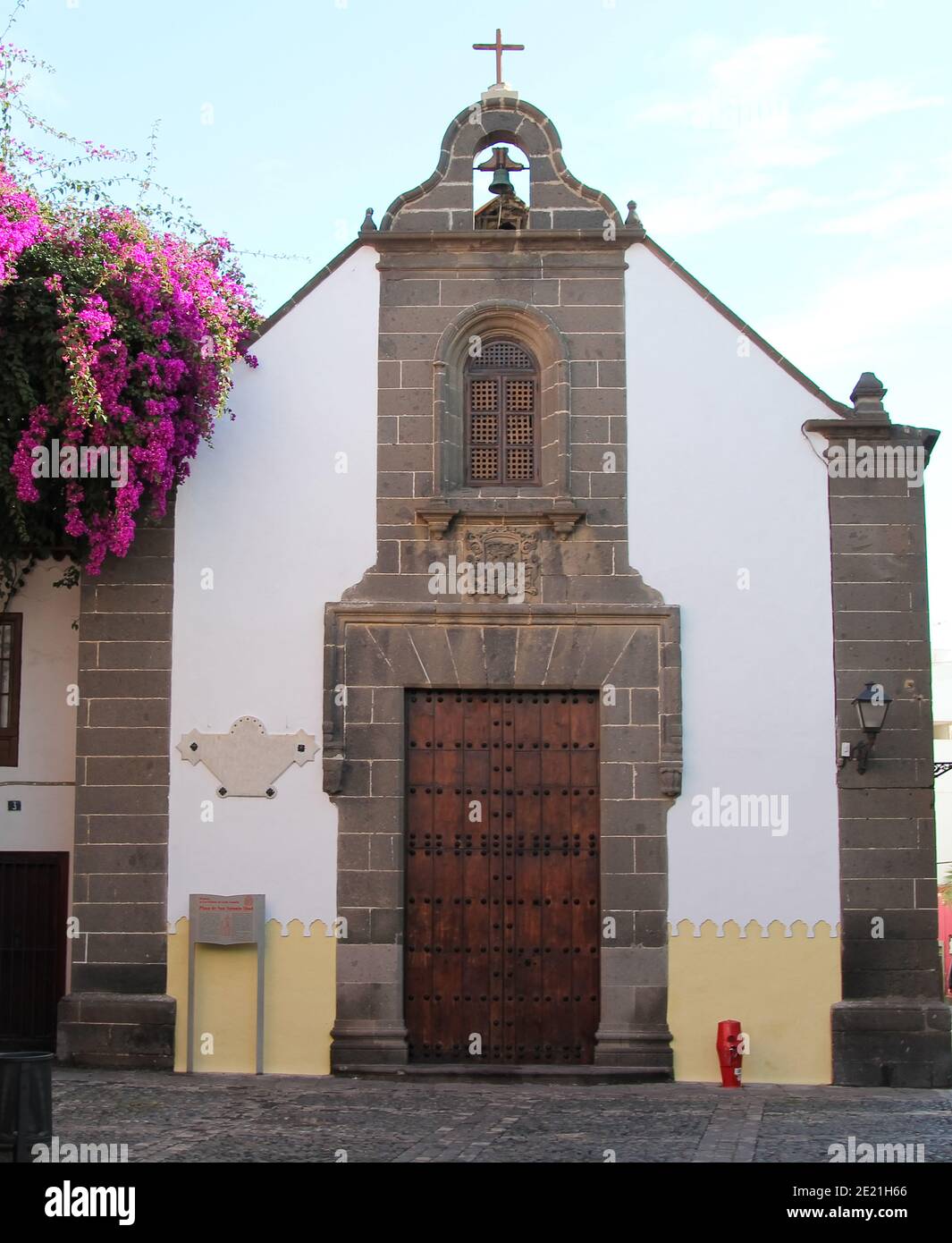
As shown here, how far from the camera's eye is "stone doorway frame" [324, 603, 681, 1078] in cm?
1329

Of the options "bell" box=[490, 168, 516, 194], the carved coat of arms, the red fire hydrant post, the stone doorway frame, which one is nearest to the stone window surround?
the carved coat of arms

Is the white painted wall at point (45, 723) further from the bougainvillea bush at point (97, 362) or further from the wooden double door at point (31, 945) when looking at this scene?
the bougainvillea bush at point (97, 362)

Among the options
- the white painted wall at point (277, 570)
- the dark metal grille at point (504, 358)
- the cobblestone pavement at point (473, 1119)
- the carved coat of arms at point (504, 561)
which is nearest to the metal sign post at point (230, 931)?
the white painted wall at point (277, 570)

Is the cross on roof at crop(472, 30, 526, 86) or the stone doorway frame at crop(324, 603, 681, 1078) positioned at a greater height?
the cross on roof at crop(472, 30, 526, 86)

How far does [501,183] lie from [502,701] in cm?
483

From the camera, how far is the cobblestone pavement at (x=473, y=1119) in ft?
32.4

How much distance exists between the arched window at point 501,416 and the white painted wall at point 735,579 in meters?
0.88

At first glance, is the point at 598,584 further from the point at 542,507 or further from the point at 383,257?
the point at 383,257

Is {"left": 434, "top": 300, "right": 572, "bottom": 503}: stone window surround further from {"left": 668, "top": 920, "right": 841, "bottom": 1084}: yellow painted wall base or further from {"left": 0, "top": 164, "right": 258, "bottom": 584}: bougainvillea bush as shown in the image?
{"left": 668, "top": 920, "right": 841, "bottom": 1084}: yellow painted wall base

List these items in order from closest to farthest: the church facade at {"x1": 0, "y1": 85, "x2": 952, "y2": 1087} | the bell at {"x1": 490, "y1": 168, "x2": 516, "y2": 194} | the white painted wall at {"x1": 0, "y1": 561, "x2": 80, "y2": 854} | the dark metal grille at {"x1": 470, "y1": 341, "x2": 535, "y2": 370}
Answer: the church facade at {"x1": 0, "y1": 85, "x2": 952, "y2": 1087} → the white painted wall at {"x1": 0, "y1": 561, "x2": 80, "y2": 854} → the dark metal grille at {"x1": 470, "y1": 341, "x2": 535, "y2": 370} → the bell at {"x1": 490, "y1": 168, "x2": 516, "y2": 194}

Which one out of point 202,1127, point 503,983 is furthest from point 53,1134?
point 503,983

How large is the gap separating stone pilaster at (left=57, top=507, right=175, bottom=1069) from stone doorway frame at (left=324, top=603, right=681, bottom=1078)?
1.45 metres

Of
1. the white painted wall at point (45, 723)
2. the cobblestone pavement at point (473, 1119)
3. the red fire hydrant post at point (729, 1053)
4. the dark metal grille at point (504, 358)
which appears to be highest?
the dark metal grille at point (504, 358)
